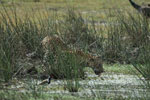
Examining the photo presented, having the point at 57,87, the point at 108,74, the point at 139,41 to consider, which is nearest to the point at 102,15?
the point at 139,41

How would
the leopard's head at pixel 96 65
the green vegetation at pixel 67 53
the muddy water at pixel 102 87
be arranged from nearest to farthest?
the muddy water at pixel 102 87, the green vegetation at pixel 67 53, the leopard's head at pixel 96 65

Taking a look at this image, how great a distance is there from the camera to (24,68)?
7688mm

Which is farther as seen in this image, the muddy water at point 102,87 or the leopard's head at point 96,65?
the leopard's head at point 96,65

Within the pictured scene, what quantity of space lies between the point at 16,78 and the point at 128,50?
10.2 ft

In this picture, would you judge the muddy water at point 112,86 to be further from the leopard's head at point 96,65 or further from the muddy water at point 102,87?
the leopard's head at point 96,65

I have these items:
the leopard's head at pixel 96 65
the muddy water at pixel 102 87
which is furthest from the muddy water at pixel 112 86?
the leopard's head at pixel 96 65

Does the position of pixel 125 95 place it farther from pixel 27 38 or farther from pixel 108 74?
pixel 27 38

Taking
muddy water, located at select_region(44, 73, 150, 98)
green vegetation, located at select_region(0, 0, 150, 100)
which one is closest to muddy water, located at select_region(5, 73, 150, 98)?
muddy water, located at select_region(44, 73, 150, 98)

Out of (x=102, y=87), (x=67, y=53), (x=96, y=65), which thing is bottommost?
(x=96, y=65)

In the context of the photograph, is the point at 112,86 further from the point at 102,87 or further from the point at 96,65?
the point at 96,65

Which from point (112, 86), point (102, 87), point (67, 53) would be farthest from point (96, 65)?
point (102, 87)

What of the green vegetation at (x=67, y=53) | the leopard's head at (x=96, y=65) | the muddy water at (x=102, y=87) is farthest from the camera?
the leopard's head at (x=96, y=65)

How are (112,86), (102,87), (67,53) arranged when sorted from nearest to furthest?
(102,87) < (112,86) < (67,53)

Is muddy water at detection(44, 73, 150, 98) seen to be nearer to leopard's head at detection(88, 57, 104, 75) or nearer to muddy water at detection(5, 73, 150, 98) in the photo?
muddy water at detection(5, 73, 150, 98)
